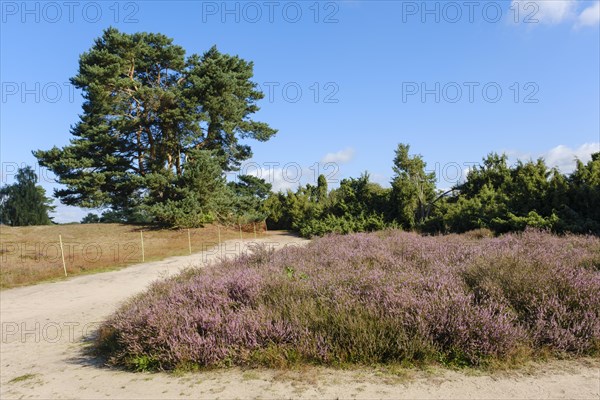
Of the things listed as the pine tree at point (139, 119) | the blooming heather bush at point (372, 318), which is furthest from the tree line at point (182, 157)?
the blooming heather bush at point (372, 318)

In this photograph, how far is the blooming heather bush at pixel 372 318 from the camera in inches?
143

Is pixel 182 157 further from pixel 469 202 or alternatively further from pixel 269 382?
pixel 269 382

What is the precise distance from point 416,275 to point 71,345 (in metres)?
5.04

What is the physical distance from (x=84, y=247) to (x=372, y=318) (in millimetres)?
25569

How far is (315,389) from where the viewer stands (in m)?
3.26

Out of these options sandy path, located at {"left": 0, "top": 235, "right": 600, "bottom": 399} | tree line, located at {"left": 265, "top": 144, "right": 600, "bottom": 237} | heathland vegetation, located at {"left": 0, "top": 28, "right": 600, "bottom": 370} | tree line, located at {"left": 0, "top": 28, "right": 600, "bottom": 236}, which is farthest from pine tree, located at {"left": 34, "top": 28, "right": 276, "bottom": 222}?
sandy path, located at {"left": 0, "top": 235, "right": 600, "bottom": 399}

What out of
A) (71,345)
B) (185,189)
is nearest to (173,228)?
(185,189)

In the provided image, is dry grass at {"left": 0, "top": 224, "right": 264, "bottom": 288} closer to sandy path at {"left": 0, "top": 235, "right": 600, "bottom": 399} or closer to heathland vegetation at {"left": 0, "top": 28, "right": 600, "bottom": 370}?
heathland vegetation at {"left": 0, "top": 28, "right": 600, "bottom": 370}

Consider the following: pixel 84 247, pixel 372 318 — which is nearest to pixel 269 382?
pixel 372 318

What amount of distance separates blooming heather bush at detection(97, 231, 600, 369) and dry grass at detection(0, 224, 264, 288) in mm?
11402

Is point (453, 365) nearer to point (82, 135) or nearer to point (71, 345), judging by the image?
point (71, 345)

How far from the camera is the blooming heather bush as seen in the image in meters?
3.62

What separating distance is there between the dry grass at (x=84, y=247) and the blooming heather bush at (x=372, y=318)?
11402mm

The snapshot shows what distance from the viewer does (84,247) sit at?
2472cm
